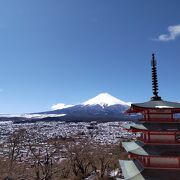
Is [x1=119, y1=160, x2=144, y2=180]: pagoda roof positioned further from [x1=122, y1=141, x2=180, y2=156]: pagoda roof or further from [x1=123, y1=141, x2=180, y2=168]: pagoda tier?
[x1=122, y1=141, x2=180, y2=156]: pagoda roof

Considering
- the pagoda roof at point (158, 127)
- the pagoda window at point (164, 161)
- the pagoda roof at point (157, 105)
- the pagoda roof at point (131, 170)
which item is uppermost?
the pagoda roof at point (157, 105)

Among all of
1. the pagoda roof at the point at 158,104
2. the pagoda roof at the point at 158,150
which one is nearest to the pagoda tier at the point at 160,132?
the pagoda roof at the point at 158,150

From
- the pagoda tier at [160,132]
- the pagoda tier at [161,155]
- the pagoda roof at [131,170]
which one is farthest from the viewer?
the pagoda tier at [160,132]

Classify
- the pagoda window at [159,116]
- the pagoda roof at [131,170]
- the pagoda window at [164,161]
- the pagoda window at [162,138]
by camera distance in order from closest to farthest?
the pagoda window at [164,161] → the pagoda roof at [131,170] → the pagoda window at [162,138] → the pagoda window at [159,116]

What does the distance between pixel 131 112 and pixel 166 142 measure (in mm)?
3136

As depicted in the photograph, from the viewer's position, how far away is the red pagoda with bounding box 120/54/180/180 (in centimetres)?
1395

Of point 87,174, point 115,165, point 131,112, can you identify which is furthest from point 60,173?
point 131,112

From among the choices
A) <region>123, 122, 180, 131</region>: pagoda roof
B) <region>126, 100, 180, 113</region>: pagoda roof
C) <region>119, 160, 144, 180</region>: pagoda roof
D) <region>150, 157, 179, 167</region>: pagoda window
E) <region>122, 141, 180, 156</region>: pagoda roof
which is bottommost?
<region>119, 160, 144, 180</region>: pagoda roof

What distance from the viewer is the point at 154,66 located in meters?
16.6

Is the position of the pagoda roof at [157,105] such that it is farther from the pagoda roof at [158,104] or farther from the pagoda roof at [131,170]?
the pagoda roof at [131,170]

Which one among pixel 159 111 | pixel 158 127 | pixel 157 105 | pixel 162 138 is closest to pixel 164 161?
pixel 162 138

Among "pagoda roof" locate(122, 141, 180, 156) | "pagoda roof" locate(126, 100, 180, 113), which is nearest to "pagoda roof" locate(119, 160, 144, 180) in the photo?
"pagoda roof" locate(122, 141, 180, 156)

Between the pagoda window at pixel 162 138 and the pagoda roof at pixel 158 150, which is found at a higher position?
the pagoda window at pixel 162 138

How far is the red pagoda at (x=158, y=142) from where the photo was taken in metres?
13.9
